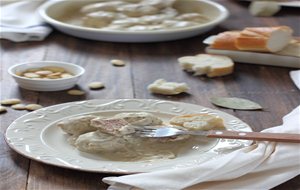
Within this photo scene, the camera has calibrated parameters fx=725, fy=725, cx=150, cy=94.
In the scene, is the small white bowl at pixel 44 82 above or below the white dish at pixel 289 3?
above

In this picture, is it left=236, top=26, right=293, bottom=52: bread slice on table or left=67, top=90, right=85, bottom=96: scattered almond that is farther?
left=236, top=26, right=293, bottom=52: bread slice on table

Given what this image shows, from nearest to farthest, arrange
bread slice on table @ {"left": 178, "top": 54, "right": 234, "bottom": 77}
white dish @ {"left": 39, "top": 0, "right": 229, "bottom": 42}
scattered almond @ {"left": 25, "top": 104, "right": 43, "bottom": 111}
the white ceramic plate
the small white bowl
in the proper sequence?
1. the white ceramic plate
2. scattered almond @ {"left": 25, "top": 104, "right": 43, "bottom": 111}
3. the small white bowl
4. bread slice on table @ {"left": 178, "top": 54, "right": 234, "bottom": 77}
5. white dish @ {"left": 39, "top": 0, "right": 229, "bottom": 42}

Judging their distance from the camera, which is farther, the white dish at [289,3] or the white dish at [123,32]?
the white dish at [289,3]

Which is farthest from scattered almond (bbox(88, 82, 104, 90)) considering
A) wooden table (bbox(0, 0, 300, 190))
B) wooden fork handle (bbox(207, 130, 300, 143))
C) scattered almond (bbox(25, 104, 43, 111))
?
wooden fork handle (bbox(207, 130, 300, 143))

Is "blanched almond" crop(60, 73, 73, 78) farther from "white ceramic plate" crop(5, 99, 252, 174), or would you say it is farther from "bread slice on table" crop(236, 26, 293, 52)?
"bread slice on table" crop(236, 26, 293, 52)

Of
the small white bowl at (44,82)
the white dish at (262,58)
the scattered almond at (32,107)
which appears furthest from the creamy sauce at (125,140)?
the white dish at (262,58)

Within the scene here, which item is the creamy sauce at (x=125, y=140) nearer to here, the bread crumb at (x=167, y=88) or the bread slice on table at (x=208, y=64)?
the bread crumb at (x=167, y=88)

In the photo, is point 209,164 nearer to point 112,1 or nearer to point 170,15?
point 170,15

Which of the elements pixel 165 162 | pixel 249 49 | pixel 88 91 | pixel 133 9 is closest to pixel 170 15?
pixel 133 9
